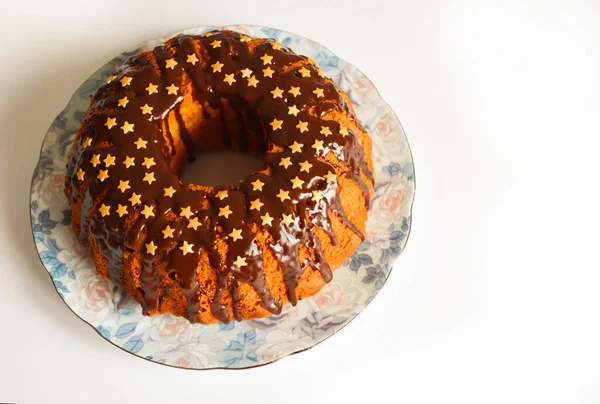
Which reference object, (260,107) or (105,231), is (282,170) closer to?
(260,107)

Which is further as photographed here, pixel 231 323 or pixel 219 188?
pixel 231 323

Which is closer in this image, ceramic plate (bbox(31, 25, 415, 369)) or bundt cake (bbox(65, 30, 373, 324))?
bundt cake (bbox(65, 30, 373, 324))

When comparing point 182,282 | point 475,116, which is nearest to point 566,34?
point 475,116

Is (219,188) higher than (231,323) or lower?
higher
